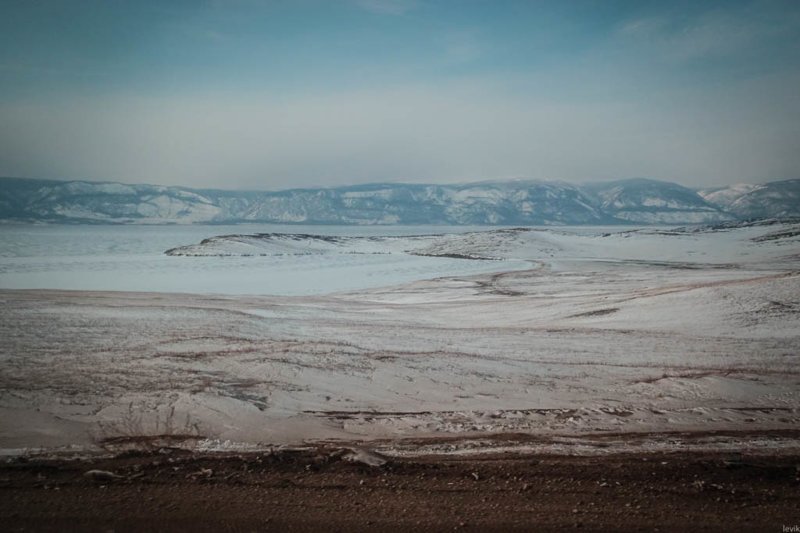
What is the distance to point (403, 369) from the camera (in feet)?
37.6

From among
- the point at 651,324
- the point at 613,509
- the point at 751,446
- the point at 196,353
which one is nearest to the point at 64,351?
the point at 196,353

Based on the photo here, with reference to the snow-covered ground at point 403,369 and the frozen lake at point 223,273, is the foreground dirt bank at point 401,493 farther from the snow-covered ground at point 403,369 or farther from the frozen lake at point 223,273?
the frozen lake at point 223,273

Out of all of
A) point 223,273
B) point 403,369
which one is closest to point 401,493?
point 403,369

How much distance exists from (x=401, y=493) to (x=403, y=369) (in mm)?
5824

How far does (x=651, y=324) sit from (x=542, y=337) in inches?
174

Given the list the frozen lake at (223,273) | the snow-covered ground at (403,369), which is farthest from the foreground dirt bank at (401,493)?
the frozen lake at (223,273)

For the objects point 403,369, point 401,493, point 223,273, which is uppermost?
point 401,493

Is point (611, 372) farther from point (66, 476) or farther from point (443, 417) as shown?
point (66, 476)

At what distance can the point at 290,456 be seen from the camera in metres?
6.69

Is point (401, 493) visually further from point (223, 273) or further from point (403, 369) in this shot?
point (223, 273)

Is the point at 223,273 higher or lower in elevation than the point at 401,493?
lower

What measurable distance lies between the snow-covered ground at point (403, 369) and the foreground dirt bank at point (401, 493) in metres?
0.74

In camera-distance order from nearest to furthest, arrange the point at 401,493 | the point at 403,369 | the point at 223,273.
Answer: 1. the point at 401,493
2. the point at 403,369
3. the point at 223,273

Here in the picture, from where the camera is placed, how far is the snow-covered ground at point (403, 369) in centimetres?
783
